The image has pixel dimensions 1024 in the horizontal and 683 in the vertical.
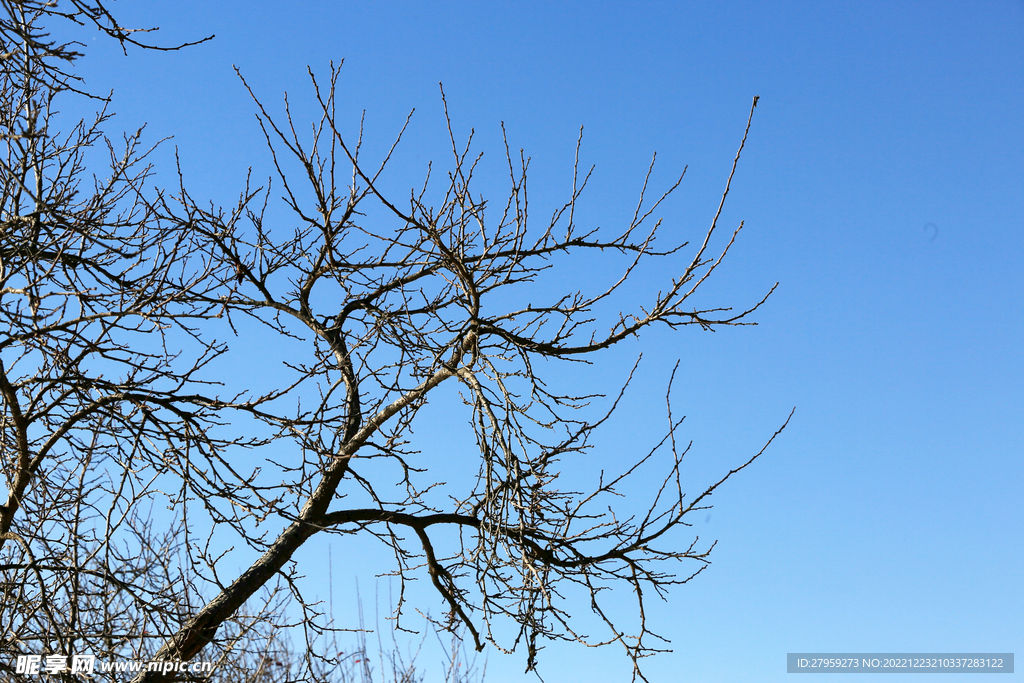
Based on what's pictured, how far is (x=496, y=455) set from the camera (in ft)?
14.1

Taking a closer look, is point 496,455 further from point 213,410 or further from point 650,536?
point 213,410

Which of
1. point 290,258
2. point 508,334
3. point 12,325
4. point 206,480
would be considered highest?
point 290,258

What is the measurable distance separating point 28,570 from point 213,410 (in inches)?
46.3

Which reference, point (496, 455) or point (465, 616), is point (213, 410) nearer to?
point (496, 455)

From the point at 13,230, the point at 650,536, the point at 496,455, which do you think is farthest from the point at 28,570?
the point at 650,536

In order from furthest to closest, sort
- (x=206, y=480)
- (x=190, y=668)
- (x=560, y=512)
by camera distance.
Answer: (x=560, y=512) → (x=190, y=668) → (x=206, y=480)

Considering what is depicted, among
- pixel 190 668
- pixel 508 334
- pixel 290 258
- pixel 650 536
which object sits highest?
pixel 290 258

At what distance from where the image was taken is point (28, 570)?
4004 mm

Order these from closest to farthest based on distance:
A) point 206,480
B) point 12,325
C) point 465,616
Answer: point 206,480 < point 12,325 < point 465,616

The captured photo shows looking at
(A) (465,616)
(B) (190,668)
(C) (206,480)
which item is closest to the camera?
(C) (206,480)

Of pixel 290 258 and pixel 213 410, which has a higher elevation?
pixel 290 258

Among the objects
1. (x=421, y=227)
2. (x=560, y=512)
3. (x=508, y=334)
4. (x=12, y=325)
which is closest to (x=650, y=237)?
(x=508, y=334)

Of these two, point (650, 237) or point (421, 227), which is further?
point (650, 237)

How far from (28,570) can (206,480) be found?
1099 millimetres
